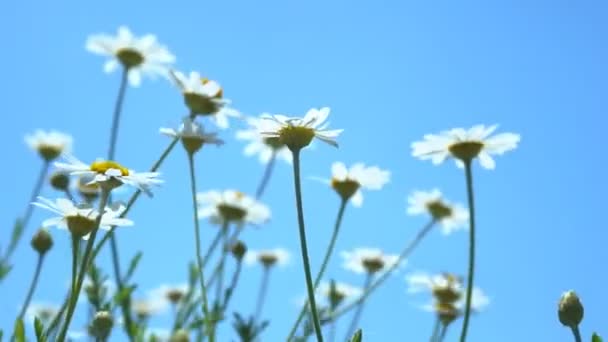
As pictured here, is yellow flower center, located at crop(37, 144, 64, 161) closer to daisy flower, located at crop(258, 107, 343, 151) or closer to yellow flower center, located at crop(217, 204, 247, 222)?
yellow flower center, located at crop(217, 204, 247, 222)

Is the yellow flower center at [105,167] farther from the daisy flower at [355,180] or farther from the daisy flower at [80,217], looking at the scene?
the daisy flower at [355,180]

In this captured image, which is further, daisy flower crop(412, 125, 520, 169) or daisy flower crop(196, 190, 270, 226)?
daisy flower crop(196, 190, 270, 226)

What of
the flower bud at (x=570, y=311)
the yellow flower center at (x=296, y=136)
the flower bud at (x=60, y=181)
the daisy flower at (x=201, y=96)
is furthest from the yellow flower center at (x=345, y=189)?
the flower bud at (x=570, y=311)

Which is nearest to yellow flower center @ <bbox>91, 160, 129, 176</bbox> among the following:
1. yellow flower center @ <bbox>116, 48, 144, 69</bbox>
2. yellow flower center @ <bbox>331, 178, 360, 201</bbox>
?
yellow flower center @ <bbox>331, 178, 360, 201</bbox>

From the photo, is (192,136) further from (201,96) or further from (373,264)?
(373,264)

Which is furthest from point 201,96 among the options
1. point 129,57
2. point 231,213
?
point 129,57

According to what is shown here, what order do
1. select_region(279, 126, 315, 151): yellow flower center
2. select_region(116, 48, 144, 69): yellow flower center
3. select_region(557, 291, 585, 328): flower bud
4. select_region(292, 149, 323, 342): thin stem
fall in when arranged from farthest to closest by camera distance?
1. select_region(116, 48, 144, 69): yellow flower center
2. select_region(279, 126, 315, 151): yellow flower center
3. select_region(557, 291, 585, 328): flower bud
4. select_region(292, 149, 323, 342): thin stem

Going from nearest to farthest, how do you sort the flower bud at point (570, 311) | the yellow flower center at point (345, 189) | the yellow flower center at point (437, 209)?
the flower bud at point (570, 311)
the yellow flower center at point (345, 189)
the yellow flower center at point (437, 209)

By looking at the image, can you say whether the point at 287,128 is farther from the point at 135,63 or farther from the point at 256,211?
the point at 135,63
